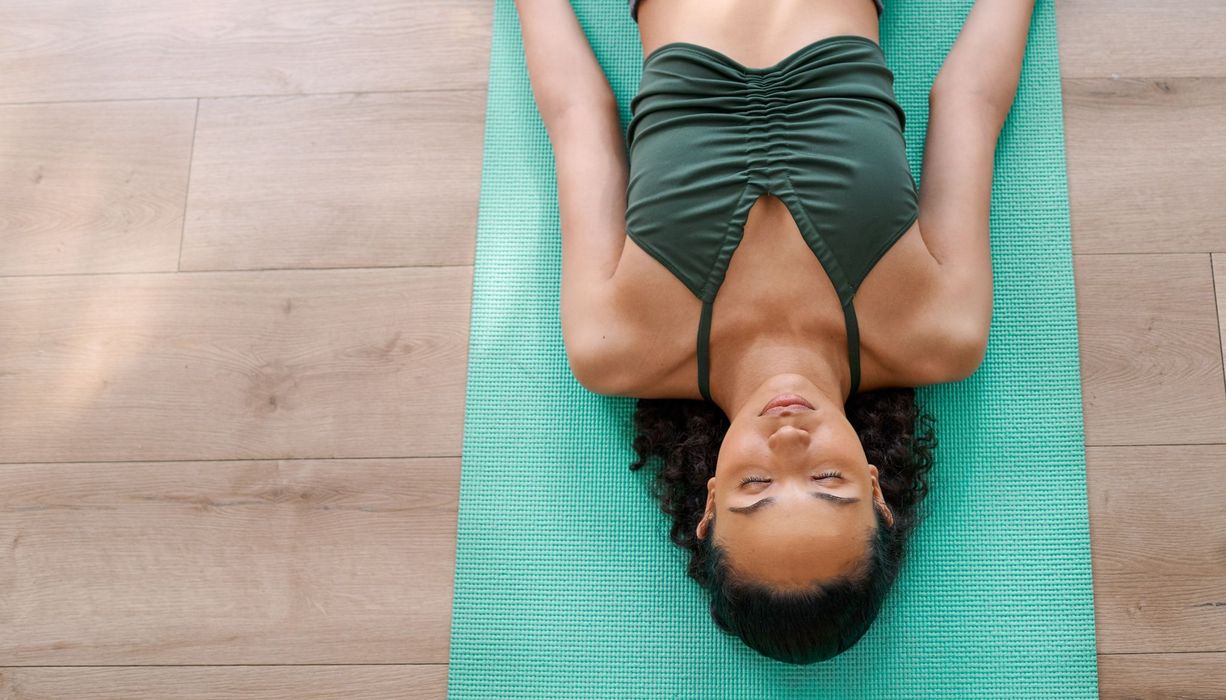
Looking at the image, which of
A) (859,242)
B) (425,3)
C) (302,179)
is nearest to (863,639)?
(859,242)

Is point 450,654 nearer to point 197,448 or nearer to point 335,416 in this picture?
point 335,416

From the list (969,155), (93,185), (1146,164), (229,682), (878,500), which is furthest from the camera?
(93,185)

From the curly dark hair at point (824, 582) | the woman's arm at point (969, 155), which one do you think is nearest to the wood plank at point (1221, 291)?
the woman's arm at point (969, 155)

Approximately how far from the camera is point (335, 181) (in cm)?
196

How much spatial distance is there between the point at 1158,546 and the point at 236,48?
7.59 feet

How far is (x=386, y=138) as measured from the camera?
77.7 inches

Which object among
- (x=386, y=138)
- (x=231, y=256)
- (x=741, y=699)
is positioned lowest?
(x=741, y=699)

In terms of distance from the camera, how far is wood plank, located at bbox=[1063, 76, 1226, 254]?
1.84 meters

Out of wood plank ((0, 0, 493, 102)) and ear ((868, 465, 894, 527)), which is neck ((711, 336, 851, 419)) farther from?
wood plank ((0, 0, 493, 102))

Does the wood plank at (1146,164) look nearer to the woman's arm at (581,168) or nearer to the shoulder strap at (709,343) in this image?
the shoulder strap at (709,343)

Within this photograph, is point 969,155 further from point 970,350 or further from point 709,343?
point 709,343

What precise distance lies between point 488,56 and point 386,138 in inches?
12.1

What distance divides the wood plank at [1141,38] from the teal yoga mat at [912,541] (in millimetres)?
60

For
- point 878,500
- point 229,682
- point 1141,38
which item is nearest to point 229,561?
point 229,682
